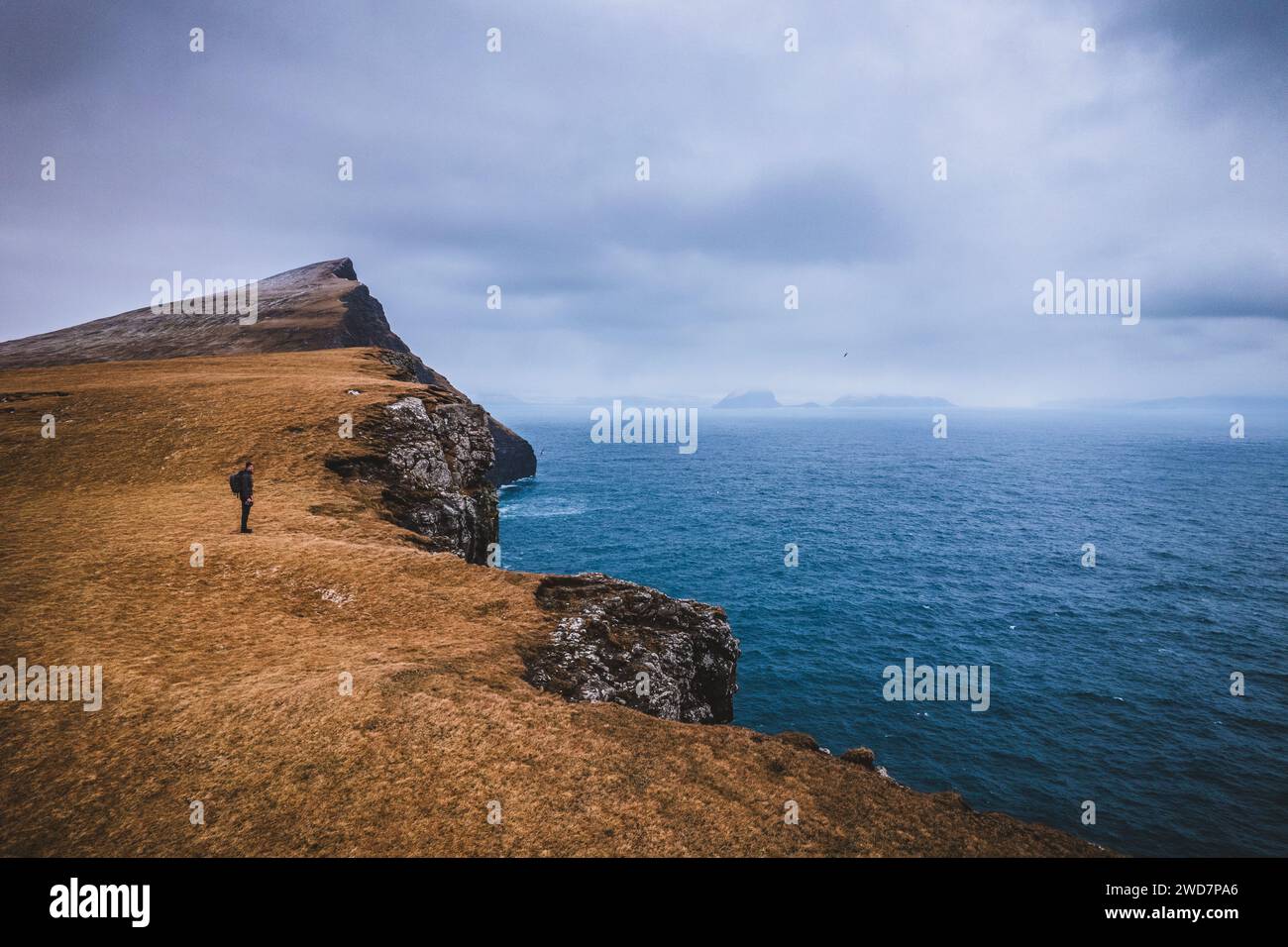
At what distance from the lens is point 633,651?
75.0ft

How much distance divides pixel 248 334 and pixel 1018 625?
122120mm

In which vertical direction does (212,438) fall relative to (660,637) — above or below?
above

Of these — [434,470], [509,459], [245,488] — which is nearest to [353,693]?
[245,488]

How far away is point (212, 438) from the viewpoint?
38.3m

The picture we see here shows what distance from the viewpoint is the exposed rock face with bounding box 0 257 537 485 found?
85750 mm

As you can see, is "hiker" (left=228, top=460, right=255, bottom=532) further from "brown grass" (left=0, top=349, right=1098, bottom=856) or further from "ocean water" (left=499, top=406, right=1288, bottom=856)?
"ocean water" (left=499, top=406, right=1288, bottom=856)

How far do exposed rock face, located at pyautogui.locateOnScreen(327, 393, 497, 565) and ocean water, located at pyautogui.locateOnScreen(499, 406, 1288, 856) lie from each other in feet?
82.5

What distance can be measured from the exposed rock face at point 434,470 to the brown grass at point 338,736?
740 centimetres

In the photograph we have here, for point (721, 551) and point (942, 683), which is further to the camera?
point (721, 551)

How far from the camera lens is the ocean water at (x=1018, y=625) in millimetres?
36031

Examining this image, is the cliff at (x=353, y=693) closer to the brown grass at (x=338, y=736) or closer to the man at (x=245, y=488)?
the brown grass at (x=338, y=736)

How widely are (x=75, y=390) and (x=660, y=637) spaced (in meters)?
58.2
